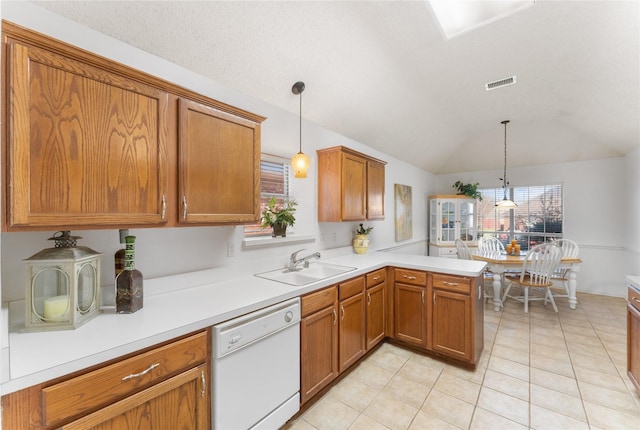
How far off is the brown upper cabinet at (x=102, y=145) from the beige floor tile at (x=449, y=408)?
2.00m

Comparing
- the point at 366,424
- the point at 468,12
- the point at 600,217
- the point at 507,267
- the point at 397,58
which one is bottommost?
the point at 366,424

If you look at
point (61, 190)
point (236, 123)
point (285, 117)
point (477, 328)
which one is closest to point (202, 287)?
point (61, 190)

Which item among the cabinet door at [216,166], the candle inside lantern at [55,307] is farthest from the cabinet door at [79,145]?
the candle inside lantern at [55,307]

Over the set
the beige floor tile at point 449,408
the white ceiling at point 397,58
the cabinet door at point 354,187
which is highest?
the white ceiling at point 397,58

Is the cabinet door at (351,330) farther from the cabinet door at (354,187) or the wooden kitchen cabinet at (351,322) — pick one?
the cabinet door at (354,187)

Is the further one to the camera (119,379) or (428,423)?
(428,423)

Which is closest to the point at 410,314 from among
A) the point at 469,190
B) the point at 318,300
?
the point at 318,300

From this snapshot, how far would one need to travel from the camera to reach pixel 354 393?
2180 mm

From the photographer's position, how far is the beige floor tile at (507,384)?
85.4 inches

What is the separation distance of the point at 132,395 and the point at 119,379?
0.10m

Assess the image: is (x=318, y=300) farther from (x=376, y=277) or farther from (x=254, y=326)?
(x=376, y=277)

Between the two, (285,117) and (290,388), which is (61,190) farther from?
(285,117)

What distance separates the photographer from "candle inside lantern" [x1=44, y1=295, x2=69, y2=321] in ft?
3.86

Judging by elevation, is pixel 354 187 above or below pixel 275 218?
above
